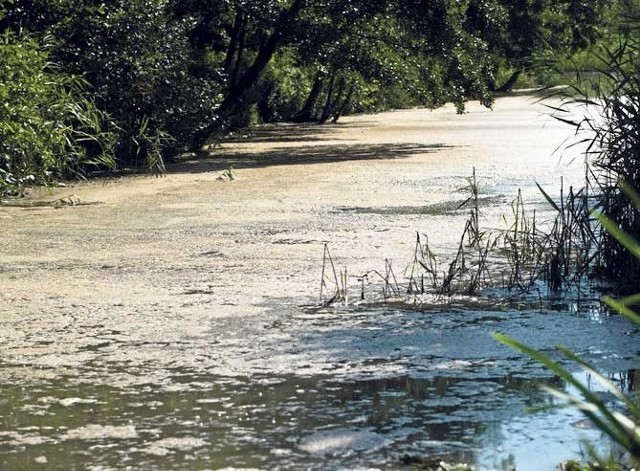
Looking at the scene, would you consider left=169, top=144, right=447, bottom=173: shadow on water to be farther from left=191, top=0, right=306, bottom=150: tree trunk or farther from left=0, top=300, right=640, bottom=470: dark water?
left=0, top=300, right=640, bottom=470: dark water

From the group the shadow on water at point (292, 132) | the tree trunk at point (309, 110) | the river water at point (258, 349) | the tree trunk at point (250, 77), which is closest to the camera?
the river water at point (258, 349)

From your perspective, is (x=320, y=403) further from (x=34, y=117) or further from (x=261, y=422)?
(x=34, y=117)

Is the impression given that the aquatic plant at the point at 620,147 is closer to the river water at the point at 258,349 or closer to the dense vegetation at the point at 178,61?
the river water at the point at 258,349

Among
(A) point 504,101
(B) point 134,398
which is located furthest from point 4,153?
(A) point 504,101

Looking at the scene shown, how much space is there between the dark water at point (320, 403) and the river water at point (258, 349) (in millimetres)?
12

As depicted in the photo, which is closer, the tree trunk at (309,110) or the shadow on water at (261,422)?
the shadow on water at (261,422)

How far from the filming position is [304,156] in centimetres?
1869

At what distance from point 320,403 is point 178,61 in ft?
37.9

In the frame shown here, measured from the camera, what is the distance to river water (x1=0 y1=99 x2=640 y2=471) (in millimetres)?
4531

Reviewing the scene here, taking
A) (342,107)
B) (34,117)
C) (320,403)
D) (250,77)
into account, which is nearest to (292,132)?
(342,107)

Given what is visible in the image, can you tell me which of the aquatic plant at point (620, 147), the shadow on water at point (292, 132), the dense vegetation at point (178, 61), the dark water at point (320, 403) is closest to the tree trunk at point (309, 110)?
the shadow on water at point (292, 132)

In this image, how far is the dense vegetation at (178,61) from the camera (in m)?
12.8

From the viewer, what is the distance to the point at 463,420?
4805 mm

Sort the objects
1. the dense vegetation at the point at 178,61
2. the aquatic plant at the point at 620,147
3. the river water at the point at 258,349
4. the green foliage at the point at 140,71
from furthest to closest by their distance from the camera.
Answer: the green foliage at the point at 140,71 < the dense vegetation at the point at 178,61 < the aquatic plant at the point at 620,147 < the river water at the point at 258,349
